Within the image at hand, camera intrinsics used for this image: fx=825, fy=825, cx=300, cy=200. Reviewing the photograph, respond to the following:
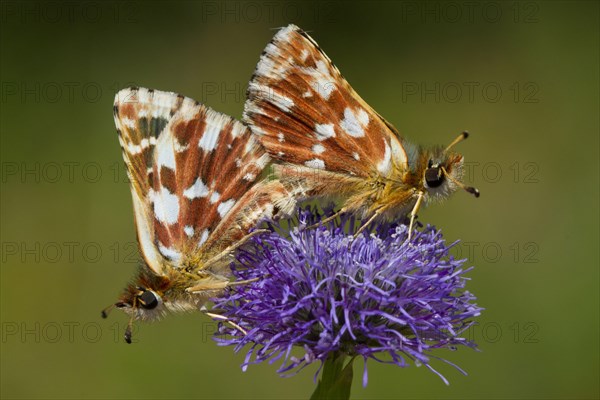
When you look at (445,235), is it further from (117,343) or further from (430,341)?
(430,341)

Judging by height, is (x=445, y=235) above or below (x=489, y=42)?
below

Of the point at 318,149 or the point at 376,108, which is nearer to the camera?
the point at 318,149

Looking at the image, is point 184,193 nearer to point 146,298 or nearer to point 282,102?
point 146,298

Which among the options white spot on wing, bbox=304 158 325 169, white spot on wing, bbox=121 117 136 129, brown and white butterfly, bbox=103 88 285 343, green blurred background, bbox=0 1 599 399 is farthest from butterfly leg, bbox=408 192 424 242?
green blurred background, bbox=0 1 599 399

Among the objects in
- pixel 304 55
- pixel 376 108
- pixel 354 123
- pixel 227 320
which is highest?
pixel 376 108

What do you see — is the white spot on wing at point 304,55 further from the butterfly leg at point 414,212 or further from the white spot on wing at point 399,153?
the butterfly leg at point 414,212

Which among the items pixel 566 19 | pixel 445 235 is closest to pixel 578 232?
pixel 445 235

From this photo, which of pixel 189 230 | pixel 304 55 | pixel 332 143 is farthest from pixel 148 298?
pixel 304 55
